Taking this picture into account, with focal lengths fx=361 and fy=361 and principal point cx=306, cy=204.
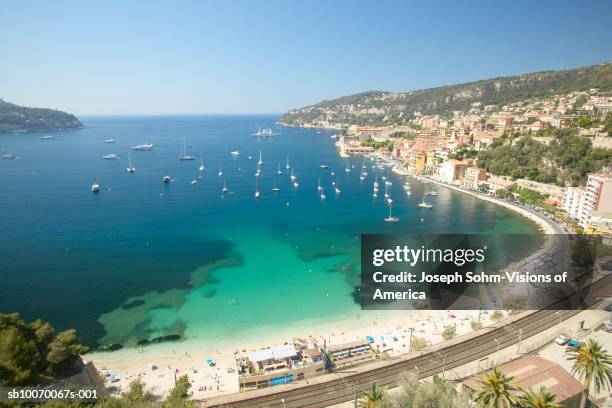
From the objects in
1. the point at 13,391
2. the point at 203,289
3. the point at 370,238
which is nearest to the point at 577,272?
the point at 370,238

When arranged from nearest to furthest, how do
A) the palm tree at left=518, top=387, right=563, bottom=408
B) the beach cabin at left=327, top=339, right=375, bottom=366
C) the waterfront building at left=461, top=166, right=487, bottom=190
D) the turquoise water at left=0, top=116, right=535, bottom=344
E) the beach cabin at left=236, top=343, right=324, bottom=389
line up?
the palm tree at left=518, top=387, right=563, bottom=408 → the beach cabin at left=236, top=343, right=324, bottom=389 → the beach cabin at left=327, top=339, right=375, bottom=366 → the turquoise water at left=0, top=116, right=535, bottom=344 → the waterfront building at left=461, top=166, right=487, bottom=190

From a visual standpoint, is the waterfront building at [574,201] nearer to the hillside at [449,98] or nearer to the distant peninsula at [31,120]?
the hillside at [449,98]

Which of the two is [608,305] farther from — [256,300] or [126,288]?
[126,288]

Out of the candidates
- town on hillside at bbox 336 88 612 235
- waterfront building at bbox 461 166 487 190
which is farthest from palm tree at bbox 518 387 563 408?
waterfront building at bbox 461 166 487 190

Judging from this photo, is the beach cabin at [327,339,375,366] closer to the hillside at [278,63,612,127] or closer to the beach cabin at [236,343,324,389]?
the beach cabin at [236,343,324,389]


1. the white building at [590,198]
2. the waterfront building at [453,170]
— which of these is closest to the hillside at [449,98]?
the waterfront building at [453,170]

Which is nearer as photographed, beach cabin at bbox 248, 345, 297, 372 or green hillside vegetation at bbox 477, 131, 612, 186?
beach cabin at bbox 248, 345, 297, 372

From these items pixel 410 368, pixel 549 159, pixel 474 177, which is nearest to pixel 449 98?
pixel 474 177
